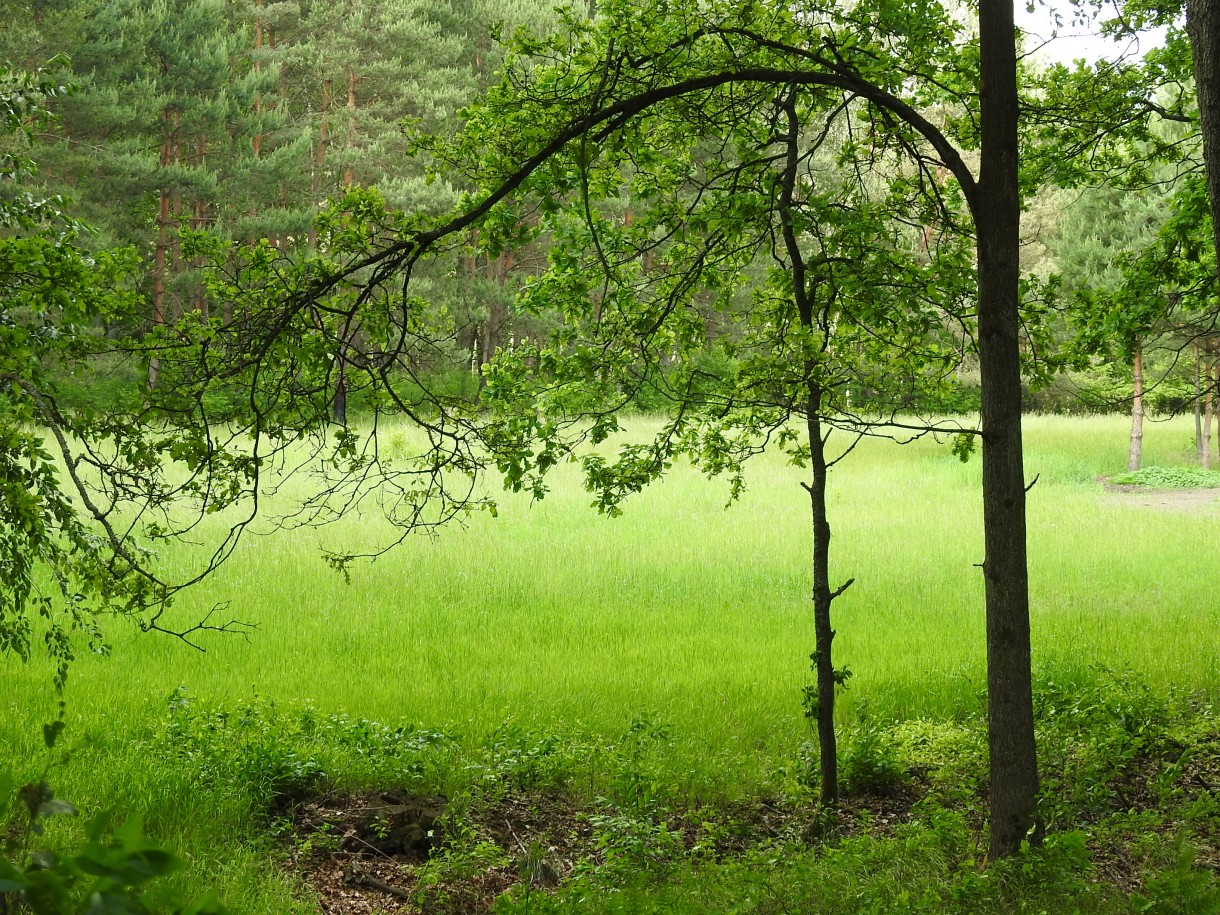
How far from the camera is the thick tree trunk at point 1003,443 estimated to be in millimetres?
4797

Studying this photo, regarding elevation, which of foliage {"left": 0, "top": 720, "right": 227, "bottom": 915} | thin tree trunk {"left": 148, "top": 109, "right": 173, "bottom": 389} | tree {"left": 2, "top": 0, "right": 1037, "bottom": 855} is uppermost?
thin tree trunk {"left": 148, "top": 109, "right": 173, "bottom": 389}

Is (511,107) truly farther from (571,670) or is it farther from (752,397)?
(571,670)

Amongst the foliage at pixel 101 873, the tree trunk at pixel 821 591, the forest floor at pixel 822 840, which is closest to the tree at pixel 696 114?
the forest floor at pixel 822 840

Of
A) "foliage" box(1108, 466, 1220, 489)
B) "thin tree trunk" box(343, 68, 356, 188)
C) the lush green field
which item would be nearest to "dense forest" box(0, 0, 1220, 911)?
the lush green field

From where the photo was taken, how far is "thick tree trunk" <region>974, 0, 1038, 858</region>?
15.7 ft

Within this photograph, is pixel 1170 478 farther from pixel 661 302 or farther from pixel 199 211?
pixel 199 211

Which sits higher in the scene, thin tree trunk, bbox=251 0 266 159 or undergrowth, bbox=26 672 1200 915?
thin tree trunk, bbox=251 0 266 159

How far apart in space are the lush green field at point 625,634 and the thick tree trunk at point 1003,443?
5.33ft

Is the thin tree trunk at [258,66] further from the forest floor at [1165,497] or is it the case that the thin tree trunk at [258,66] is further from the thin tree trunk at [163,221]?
the forest floor at [1165,497]

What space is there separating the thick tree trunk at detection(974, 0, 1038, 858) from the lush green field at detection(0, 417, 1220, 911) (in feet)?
5.33

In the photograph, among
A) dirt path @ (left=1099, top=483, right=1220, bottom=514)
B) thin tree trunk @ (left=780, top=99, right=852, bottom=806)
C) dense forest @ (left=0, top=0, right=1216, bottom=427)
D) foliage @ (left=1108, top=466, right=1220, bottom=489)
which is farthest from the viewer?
dense forest @ (left=0, top=0, right=1216, bottom=427)

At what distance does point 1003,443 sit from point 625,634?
7.14 metres

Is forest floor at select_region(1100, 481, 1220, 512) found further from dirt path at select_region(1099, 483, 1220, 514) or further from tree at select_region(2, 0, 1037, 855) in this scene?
tree at select_region(2, 0, 1037, 855)

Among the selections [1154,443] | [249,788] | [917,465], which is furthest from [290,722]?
[1154,443]
